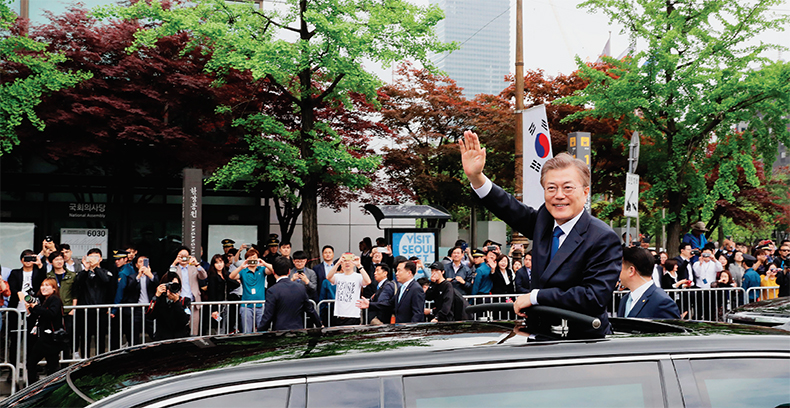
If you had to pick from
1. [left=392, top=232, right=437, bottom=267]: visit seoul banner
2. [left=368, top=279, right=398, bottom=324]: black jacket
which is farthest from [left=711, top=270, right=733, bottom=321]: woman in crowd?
[left=368, top=279, right=398, bottom=324]: black jacket

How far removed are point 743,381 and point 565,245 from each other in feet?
2.74

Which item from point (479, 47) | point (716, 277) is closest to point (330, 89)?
point (716, 277)

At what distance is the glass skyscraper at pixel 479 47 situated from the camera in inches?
4425

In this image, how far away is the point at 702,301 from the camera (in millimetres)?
10812

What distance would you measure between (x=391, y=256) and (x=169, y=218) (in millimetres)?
8322

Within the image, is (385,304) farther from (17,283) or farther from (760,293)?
(760,293)

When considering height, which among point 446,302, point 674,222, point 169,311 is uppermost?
point 674,222

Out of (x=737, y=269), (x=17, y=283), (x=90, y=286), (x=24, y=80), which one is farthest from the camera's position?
(x=24, y=80)

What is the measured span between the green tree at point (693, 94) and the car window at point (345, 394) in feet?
57.0

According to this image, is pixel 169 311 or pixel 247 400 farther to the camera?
pixel 169 311

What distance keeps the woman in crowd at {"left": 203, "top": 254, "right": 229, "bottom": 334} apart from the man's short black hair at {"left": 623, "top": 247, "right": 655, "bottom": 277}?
6570 mm

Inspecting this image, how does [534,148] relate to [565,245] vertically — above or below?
above

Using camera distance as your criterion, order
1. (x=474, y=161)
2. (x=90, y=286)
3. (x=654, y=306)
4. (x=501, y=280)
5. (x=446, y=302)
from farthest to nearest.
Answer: (x=501, y=280) → (x=90, y=286) → (x=446, y=302) → (x=654, y=306) → (x=474, y=161)

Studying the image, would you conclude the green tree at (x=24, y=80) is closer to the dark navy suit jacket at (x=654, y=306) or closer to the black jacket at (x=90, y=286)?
the black jacket at (x=90, y=286)
